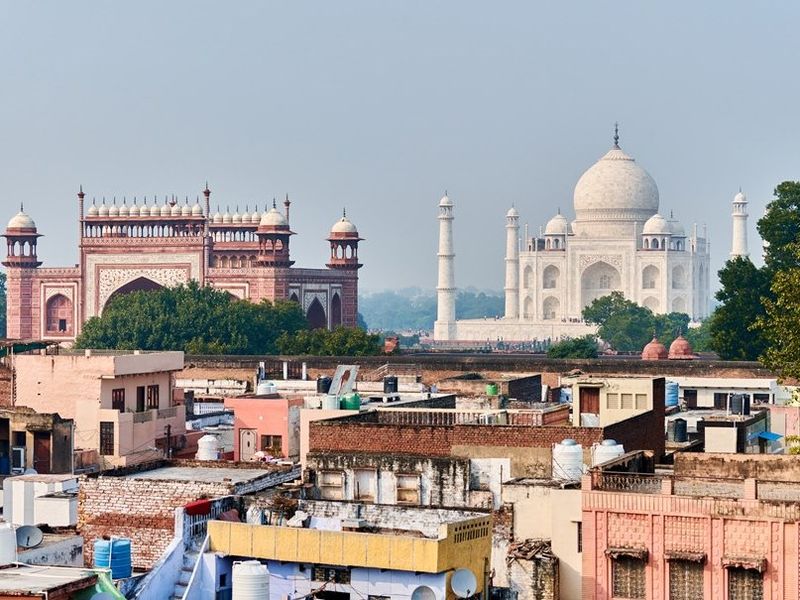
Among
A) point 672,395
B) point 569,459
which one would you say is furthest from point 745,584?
point 672,395

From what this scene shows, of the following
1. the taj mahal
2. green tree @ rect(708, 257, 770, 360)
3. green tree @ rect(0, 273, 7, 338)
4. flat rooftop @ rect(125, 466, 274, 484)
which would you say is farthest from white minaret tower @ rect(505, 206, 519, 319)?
flat rooftop @ rect(125, 466, 274, 484)

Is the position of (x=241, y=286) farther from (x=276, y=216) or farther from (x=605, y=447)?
(x=605, y=447)

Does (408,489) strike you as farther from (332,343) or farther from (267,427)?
(332,343)

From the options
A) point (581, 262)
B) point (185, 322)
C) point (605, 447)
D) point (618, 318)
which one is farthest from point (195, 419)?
point (581, 262)

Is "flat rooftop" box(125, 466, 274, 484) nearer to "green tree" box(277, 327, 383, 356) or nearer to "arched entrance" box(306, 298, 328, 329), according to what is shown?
"green tree" box(277, 327, 383, 356)

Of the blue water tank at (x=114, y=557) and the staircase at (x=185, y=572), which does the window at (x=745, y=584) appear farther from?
the blue water tank at (x=114, y=557)

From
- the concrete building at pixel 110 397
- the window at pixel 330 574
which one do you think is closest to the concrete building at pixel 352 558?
the window at pixel 330 574
